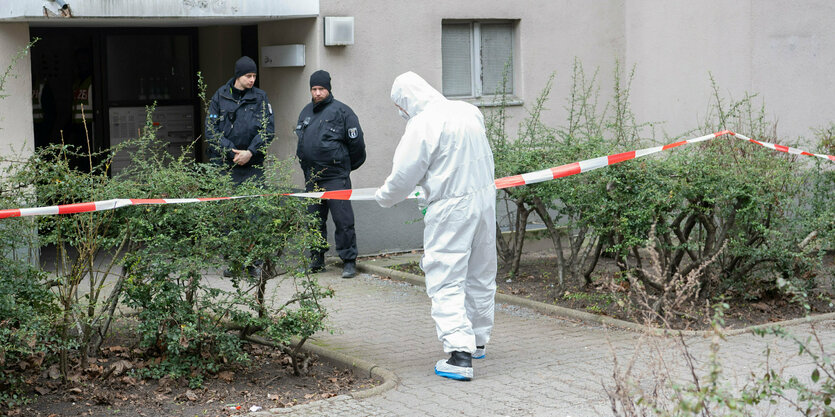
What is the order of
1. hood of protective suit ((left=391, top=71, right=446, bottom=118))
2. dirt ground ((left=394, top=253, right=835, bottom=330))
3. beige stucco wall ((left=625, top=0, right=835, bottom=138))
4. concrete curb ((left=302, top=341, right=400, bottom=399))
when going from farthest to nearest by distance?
beige stucco wall ((left=625, top=0, right=835, bottom=138)), dirt ground ((left=394, top=253, right=835, bottom=330)), hood of protective suit ((left=391, top=71, right=446, bottom=118)), concrete curb ((left=302, top=341, right=400, bottom=399))

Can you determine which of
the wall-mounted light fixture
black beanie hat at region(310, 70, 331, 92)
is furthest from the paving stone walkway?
the wall-mounted light fixture

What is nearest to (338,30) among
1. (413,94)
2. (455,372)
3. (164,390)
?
(413,94)

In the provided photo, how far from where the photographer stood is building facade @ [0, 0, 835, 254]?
10531mm

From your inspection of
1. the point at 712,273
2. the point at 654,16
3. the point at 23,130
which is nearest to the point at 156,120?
the point at 23,130

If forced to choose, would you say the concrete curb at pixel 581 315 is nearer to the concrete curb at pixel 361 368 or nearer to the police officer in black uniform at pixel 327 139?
the police officer in black uniform at pixel 327 139

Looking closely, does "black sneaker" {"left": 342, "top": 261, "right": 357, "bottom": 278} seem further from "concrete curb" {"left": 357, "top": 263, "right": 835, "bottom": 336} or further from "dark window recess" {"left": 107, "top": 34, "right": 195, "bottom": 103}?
"dark window recess" {"left": 107, "top": 34, "right": 195, "bottom": 103}

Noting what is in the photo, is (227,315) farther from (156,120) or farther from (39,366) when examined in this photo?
(156,120)

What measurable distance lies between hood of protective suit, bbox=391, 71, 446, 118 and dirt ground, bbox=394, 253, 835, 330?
6.16ft

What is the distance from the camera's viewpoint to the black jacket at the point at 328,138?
9516mm

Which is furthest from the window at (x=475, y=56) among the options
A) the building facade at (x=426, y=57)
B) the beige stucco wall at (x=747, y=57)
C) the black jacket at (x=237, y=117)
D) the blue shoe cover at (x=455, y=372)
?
the blue shoe cover at (x=455, y=372)

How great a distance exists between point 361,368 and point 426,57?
17.7ft

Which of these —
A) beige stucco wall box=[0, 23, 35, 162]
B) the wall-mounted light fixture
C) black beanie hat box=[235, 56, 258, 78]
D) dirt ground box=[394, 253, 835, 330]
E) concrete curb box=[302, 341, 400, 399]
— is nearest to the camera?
concrete curb box=[302, 341, 400, 399]

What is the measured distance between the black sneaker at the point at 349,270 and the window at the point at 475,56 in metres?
2.55

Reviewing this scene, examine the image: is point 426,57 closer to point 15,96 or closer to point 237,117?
point 237,117
